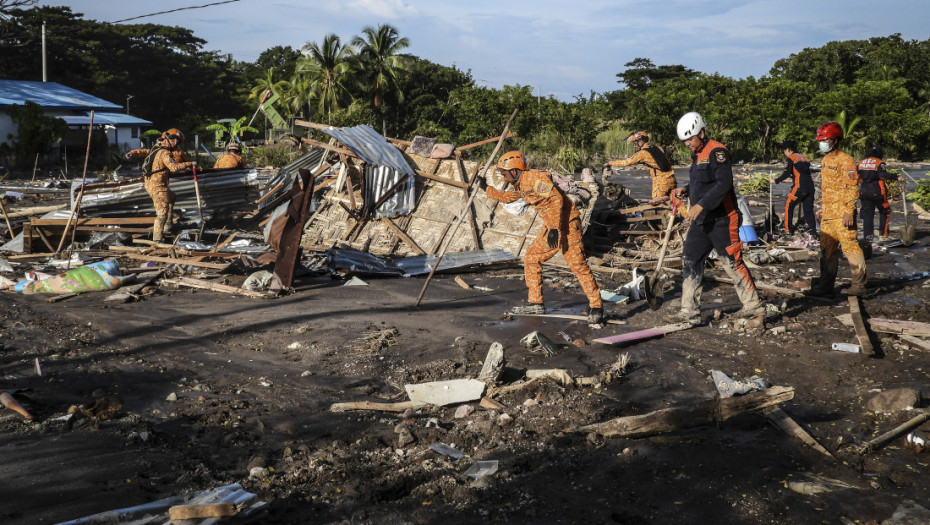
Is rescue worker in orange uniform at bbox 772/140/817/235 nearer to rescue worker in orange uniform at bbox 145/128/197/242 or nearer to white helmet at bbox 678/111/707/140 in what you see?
white helmet at bbox 678/111/707/140

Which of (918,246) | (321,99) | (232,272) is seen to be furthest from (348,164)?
(321,99)

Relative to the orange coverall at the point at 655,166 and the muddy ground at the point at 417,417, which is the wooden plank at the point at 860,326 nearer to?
the muddy ground at the point at 417,417

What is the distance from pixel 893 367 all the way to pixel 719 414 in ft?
7.37

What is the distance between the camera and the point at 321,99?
4588 cm

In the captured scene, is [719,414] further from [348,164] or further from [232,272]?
[348,164]

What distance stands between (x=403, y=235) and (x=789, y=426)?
8151 mm

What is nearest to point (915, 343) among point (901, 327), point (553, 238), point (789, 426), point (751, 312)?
point (901, 327)

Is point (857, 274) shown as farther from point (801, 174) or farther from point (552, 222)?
point (801, 174)

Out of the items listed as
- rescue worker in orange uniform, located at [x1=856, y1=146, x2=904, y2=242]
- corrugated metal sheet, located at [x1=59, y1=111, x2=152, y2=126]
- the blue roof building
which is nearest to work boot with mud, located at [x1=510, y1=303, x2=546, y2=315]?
rescue worker in orange uniform, located at [x1=856, y1=146, x2=904, y2=242]

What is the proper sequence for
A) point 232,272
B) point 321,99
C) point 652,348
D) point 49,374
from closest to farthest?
point 49,374 < point 652,348 < point 232,272 < point 321,99

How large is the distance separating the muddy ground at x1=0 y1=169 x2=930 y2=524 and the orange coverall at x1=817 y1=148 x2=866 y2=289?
0.55 meters

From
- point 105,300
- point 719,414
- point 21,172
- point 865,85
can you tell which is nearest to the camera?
point 719,414

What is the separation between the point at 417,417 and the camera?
5.42 m

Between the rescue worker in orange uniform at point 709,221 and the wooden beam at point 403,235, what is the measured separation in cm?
527
